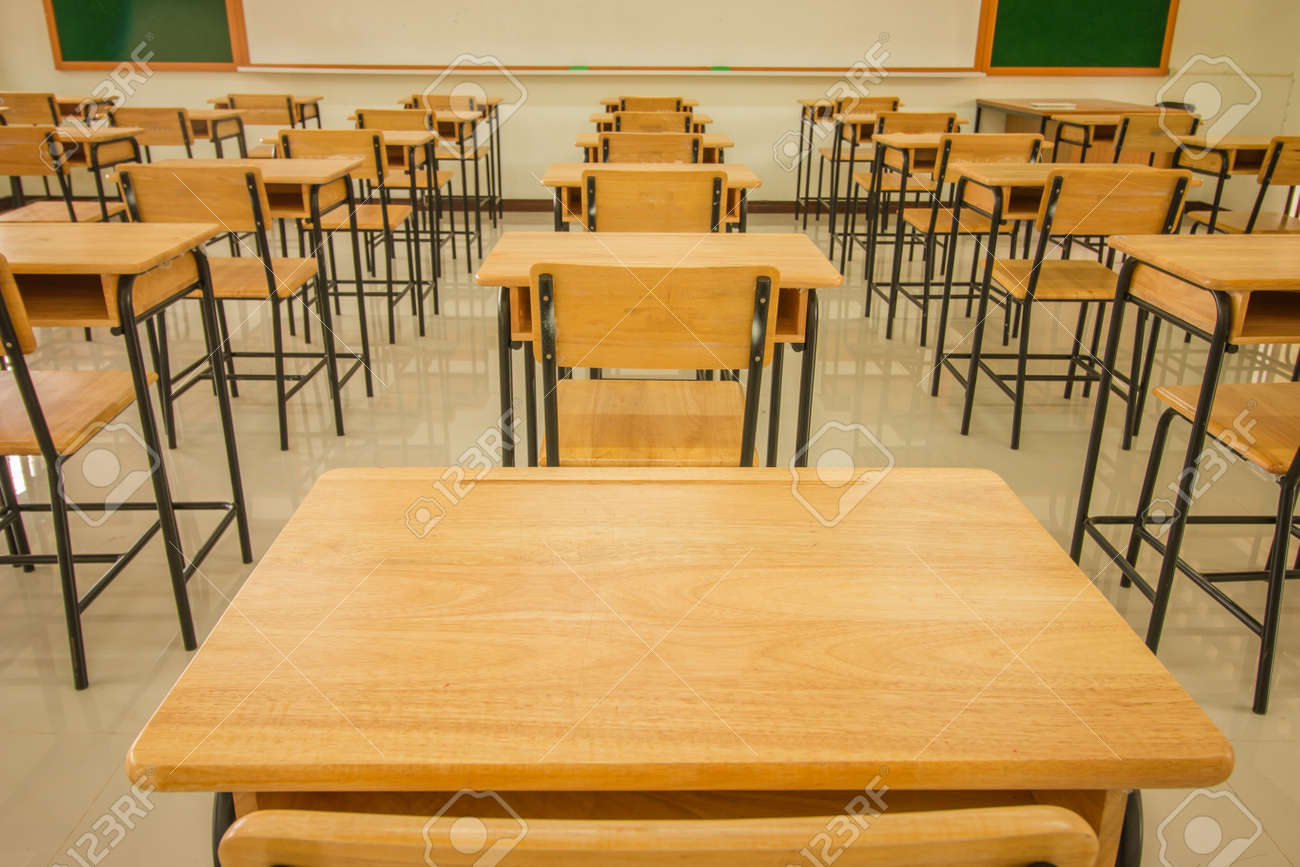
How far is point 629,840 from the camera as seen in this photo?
47 centimetres

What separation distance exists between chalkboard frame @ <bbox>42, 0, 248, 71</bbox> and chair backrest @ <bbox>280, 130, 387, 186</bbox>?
374 centimetres

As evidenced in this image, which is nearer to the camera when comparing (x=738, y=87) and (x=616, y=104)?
(x=616, y=104)

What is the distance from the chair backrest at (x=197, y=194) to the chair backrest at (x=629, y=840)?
8.76ft

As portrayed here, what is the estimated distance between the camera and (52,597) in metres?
2.23

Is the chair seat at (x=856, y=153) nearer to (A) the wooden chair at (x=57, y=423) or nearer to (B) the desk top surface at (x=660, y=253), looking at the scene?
(B) the desk top surface at (x=660, y=253)

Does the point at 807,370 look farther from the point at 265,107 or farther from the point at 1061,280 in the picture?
the point at 265,107

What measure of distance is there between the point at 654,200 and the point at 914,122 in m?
2.98

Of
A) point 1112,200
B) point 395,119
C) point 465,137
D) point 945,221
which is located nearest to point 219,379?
point 1112,200

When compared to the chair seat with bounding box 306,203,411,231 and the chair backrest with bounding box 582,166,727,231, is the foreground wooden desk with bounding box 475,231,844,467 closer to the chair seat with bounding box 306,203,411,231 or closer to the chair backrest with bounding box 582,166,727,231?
the chair backrest with bounding box 582,166,727,231

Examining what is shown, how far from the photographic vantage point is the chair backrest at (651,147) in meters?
4.06

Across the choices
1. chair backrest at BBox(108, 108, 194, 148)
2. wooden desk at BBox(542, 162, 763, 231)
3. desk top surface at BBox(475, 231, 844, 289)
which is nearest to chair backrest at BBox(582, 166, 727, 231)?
wooden desk at BBox(542, 162, 763, 231)

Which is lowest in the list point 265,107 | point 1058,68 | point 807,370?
point 807,370

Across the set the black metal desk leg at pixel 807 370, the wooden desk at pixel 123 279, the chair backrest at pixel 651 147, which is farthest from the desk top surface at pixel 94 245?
the chair backrest at pixel 651 147

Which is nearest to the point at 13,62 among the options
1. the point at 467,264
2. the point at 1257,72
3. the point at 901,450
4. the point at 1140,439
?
the point at 467,264
